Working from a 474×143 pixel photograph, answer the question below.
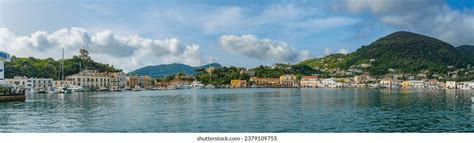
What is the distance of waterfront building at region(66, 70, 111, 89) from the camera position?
143ft

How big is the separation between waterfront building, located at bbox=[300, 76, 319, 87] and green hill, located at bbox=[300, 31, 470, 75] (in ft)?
65.2

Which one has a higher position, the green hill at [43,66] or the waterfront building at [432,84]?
the green hill at [43,66]

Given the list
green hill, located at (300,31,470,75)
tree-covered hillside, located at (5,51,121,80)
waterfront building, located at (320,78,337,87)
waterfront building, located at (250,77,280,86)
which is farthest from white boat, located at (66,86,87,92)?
waterfront building, located at (320,78,337,87)

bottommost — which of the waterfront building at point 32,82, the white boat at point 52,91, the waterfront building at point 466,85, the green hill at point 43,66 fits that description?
the white boat at point 52,91

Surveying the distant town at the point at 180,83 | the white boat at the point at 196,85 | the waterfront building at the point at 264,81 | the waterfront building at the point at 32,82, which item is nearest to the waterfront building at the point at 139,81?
the distant town at the point at 180,83

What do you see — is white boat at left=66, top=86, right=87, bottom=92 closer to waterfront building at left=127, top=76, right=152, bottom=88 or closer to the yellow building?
waterfront building at left=127, top=76, right=152, bottom=88

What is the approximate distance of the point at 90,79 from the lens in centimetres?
4512

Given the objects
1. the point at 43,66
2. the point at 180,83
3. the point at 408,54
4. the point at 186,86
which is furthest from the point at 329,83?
the point at 408,54

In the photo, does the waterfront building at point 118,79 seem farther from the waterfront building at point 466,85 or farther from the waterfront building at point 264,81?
the waterfront building at point 466,85

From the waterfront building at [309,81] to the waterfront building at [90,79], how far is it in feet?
84.7

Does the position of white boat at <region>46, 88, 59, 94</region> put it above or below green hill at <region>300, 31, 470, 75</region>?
below

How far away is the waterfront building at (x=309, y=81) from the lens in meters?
62.9

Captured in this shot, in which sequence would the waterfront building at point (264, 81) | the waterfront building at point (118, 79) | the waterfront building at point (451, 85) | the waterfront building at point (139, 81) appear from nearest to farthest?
the waterfront building at point (451, 85)
the waterfront building at point (118, 79)
the waterfront building at point (139, 81)
the waterfront building at point (264, 81)
